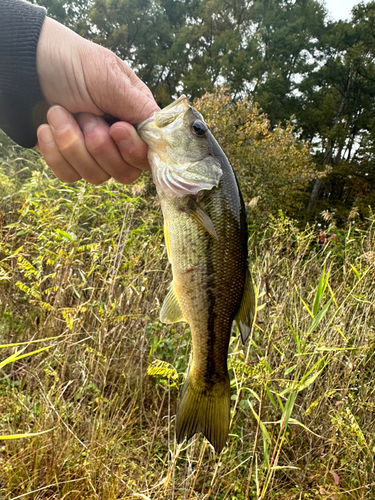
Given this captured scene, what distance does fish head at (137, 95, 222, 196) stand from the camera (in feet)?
4.32

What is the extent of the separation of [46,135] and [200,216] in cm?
92

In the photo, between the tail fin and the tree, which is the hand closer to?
the tail fin

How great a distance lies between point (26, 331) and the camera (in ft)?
9.42

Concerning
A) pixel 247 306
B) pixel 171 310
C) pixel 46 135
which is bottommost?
pixel 171 310

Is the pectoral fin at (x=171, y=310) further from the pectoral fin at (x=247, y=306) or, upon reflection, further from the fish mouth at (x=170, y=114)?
the fish mouth at (x=170, y=114)

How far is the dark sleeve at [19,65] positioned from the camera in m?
1.47

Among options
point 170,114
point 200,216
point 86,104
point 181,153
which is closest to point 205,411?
point 200,216

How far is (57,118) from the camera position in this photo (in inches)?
63.3

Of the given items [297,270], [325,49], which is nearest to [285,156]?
[297,270]

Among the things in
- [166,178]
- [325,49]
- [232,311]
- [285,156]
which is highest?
[325,49]

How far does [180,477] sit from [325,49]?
31.7 m

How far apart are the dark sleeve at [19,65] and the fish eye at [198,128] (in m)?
0.76

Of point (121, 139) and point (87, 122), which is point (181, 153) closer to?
point (121, 139)

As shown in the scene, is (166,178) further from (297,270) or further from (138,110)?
(297,270)
